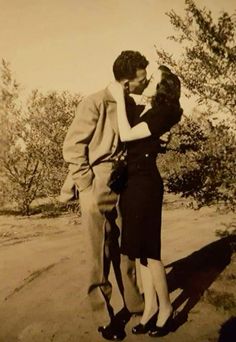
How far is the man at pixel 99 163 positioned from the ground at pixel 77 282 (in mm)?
251

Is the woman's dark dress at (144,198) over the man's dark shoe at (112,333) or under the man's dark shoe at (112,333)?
over

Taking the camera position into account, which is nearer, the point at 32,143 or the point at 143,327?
the point at 143,327

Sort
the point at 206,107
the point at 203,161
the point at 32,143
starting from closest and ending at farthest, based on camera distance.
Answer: the point at 203,161 < the point at 206,107 < the point at 32,143

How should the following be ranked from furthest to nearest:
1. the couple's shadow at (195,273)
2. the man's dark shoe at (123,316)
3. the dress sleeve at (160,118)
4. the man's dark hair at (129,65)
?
the couple's shadow at (195,273) < the man's dark shoe at (123,316) < the man's dark hair at (129,65) < the dress sleeve at (160,118)

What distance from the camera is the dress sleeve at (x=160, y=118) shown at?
254cm

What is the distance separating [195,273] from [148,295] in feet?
3.17

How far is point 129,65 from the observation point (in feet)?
8.66

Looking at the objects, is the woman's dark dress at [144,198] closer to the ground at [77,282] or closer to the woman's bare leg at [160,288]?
the woman's bare leg at [160,288]

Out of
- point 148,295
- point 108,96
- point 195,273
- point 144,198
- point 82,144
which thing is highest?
point 108,96

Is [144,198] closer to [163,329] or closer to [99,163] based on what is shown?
[99,163]

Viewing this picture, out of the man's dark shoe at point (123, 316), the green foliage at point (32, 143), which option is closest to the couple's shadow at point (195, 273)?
the man's dark shoe at point (123, 316)

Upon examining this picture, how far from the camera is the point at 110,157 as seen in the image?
270 centimetres

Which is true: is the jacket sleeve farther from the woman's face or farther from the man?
the woman's face

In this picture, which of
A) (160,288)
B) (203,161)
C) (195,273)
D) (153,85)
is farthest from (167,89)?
(195,273)
